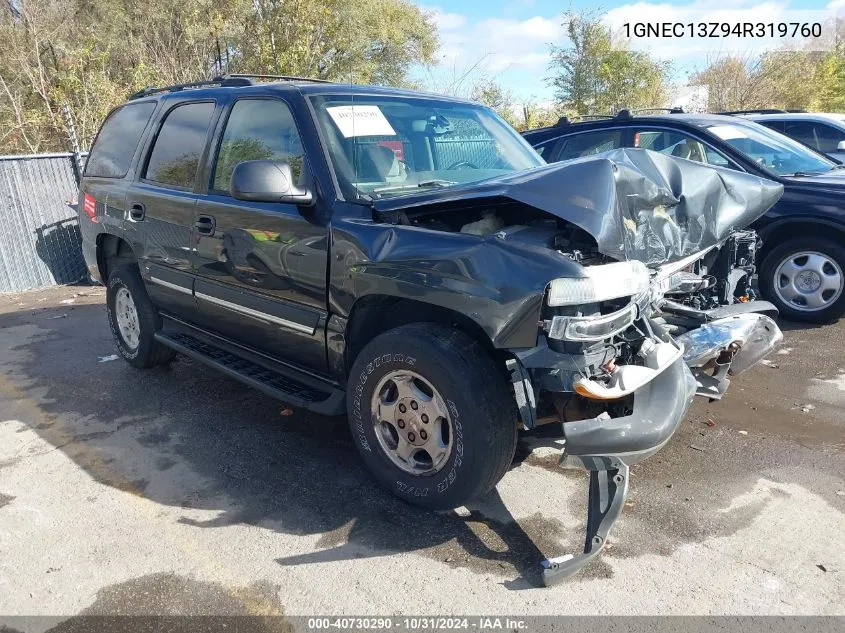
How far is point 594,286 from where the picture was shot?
8.07 feet

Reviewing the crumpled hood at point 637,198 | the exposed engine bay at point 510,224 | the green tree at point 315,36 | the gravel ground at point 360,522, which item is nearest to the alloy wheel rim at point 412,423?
the gravel ground at point 360,522

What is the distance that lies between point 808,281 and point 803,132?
4935 mm

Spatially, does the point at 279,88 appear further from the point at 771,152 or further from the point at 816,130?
the point at 816,130

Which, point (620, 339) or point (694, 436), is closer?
point (620, 339)

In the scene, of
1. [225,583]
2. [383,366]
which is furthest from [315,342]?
[225,583]

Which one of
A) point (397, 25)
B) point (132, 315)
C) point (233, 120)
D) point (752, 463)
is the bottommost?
point (752, 463)

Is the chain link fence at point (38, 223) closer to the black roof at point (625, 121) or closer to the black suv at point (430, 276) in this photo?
the black suv at point (430, 276)

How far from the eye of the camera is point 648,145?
6.57 meters

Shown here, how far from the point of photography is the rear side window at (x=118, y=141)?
499 cm

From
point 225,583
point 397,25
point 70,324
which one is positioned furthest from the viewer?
point 397,25

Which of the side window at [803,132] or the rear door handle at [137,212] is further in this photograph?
the side window at [803,132]

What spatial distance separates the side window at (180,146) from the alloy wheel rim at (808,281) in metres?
5.06

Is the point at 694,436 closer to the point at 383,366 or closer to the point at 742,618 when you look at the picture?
the point at 742,618

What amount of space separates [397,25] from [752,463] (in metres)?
21.3
